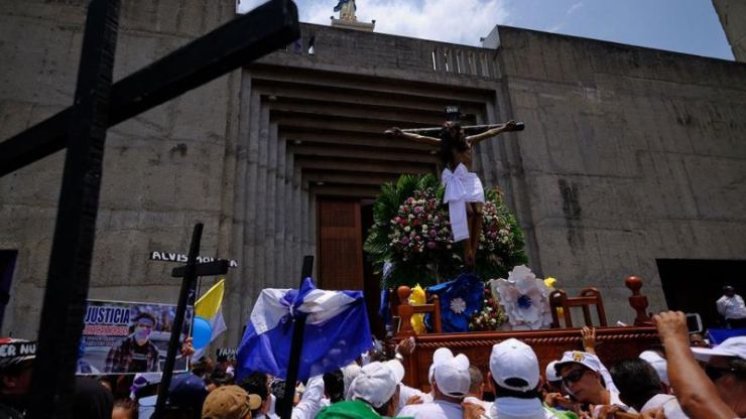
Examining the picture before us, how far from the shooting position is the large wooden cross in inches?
41.8

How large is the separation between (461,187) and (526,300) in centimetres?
166

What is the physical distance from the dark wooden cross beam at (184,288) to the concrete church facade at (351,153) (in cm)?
655

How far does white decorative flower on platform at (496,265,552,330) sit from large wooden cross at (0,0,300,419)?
421 cm

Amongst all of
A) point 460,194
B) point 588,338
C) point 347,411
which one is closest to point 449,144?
point 460,194

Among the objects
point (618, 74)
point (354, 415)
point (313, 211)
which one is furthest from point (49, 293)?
point (618, 74)

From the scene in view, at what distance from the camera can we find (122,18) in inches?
416

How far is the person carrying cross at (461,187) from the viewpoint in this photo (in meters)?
5.61

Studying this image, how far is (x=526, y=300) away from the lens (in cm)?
479

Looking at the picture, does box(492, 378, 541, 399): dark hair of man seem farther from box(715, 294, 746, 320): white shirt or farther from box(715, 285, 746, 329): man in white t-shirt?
box(715, 294, 746, 320): white shirt

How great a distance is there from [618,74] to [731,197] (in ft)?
16.9

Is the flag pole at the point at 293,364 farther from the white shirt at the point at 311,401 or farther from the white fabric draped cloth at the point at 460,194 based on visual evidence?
the white fabric draped cloth at the point at 460,194

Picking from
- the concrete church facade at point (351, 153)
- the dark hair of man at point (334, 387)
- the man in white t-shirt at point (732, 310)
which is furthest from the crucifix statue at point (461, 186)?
the man in white t-shirt at point (732, 310)

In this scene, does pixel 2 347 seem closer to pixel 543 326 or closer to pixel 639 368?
pixel 639 368

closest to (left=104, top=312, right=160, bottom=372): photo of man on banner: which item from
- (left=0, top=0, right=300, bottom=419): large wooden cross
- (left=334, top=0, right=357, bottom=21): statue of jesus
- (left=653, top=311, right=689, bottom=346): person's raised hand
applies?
(left=0, top=0, right=300, bottom=419): large wooden cross
